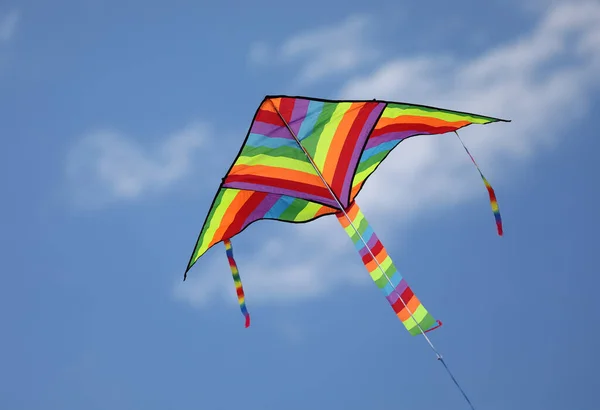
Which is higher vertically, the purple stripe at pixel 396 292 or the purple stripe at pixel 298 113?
the purple stripe at pixel 298 113

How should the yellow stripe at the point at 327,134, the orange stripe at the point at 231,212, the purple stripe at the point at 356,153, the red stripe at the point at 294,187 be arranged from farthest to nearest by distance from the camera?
the orange stripe at the point at 231,212, the red stripe at the point at 294,187, the purple stripe at the point at 356,153, the yellow stripe at the point at 327,134

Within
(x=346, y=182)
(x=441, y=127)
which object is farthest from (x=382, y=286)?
(x=441, y=127)

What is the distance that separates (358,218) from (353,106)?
1.23 metres

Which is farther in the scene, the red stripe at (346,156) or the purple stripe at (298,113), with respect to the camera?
the red stripe at (346,156)

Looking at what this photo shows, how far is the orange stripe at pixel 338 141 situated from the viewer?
26.6 feet

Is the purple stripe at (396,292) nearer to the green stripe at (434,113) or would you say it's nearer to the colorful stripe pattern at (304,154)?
the colorful stripe pattern at (304,154)

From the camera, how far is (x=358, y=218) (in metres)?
8.18

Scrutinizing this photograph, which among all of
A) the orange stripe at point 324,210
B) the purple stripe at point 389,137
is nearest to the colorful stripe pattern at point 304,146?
the orange stripe at point 324,210

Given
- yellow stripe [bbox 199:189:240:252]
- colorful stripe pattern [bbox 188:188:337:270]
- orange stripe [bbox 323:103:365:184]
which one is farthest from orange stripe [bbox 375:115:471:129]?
yellow stripe [bbox 199:189:240:252]

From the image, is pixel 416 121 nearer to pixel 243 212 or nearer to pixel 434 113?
pixel 434 113

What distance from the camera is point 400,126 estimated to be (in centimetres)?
852

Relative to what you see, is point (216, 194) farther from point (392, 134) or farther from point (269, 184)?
point (392, 134)

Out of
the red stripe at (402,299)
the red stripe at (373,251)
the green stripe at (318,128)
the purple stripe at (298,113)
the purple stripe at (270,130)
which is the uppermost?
the purple stripe at (270,130)

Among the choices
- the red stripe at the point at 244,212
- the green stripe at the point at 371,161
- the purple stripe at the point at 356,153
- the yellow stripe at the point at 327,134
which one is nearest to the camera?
the yellow stripe at the point at 327,134
